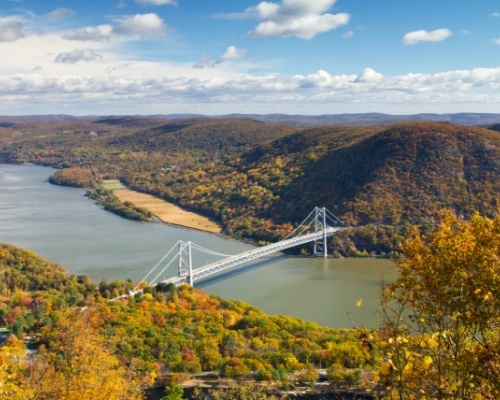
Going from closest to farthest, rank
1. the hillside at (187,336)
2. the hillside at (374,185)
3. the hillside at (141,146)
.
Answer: the hillside at (187,336), the hillside at (374,185), the hillside at (141,146)

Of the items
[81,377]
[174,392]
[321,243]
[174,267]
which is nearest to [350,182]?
[321,243]

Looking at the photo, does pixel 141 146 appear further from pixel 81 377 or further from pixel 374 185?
pixel 81 377

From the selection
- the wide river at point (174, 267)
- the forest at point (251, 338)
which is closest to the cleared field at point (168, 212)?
the wide river at point (174, 267)

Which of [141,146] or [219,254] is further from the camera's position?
[141,146]

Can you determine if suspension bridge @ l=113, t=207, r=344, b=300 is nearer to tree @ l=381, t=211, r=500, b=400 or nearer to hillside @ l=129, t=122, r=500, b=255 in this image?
hillside @ l=129, t=122, r=500, b=255

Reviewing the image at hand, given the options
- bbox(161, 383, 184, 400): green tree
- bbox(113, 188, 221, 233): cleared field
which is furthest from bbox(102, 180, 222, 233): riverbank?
bbox(161, 383, 184, 400): green tree

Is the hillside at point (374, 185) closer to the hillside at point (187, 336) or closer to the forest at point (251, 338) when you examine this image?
the hillside at point (187, 336)

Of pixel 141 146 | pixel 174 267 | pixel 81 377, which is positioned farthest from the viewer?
pixel 141 146
